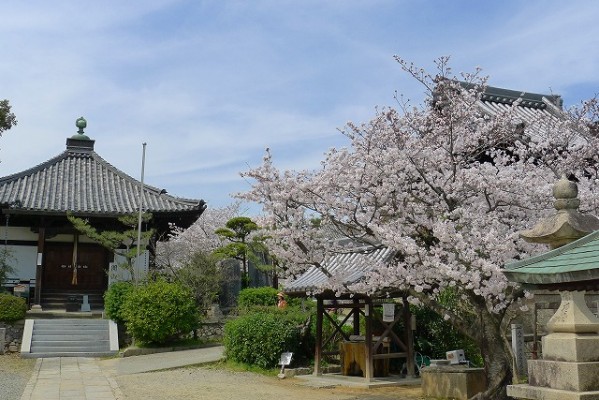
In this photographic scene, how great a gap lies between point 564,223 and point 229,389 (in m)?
9.04

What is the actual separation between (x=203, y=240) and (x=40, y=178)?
9080 mm

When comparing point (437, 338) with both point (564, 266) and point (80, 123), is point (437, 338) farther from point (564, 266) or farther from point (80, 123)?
point (80, 123)

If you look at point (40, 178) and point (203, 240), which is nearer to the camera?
point (40, 178)

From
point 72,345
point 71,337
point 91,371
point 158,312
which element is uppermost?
point 158,312

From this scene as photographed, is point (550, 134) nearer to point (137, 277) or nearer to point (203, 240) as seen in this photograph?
point (137, 277)

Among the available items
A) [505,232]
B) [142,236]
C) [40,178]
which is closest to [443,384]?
[505,232]

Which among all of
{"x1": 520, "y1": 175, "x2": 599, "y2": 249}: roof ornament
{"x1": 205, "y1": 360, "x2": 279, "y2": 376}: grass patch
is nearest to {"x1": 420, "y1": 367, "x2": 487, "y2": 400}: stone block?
{"x1": 205, "y1": 360, "x2": 279, "y2": 376}: grass patch

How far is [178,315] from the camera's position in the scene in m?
20.0

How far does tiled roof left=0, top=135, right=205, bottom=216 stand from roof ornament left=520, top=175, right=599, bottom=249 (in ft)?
65.9

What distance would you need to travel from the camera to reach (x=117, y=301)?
22.0 metres

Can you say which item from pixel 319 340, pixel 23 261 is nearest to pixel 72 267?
pixel 23 261

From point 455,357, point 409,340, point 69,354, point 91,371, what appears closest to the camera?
point 455,357

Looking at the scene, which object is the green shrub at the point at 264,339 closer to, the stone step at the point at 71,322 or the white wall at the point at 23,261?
the stone step at the point at 71,322

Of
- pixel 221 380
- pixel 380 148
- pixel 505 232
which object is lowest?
pixel 221 380
